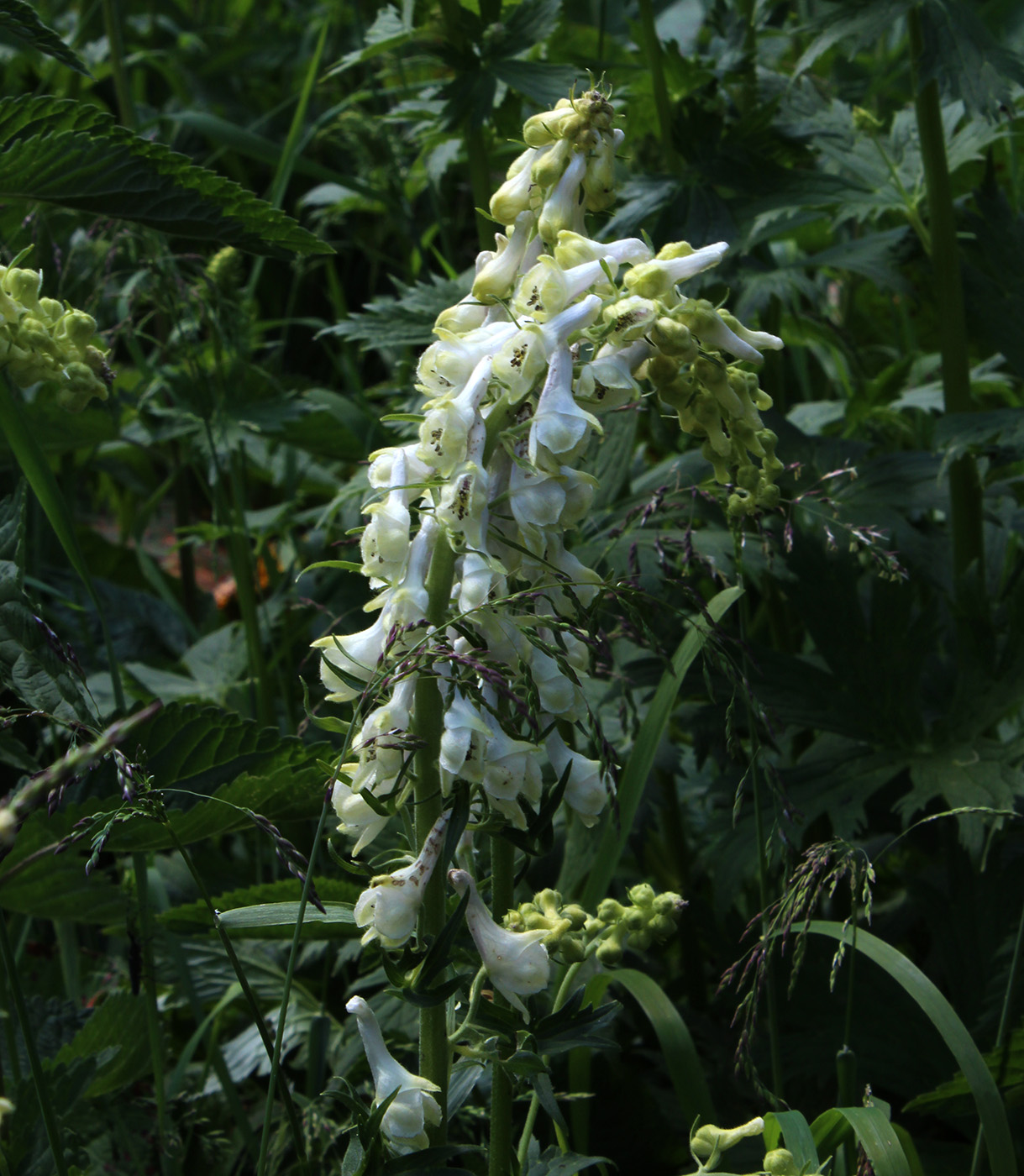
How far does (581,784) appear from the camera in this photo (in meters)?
0.73

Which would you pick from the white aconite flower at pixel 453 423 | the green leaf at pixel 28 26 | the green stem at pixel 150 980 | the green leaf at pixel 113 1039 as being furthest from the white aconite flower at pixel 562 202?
the green leaf at pixel 113 1039

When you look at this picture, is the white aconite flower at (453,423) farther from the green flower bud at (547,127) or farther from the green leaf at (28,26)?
the green leaf at (28,26)

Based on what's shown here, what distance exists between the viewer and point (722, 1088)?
1367 mm

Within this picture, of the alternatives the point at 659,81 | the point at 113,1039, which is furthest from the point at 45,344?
the point at 659,81

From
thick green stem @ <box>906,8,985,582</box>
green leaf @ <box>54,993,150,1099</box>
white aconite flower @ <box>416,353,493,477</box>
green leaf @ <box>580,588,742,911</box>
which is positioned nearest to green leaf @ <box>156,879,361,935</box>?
green leaf @ <box>54,993,150,1099</box>

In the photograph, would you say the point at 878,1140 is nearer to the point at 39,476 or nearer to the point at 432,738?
the point at 432,738

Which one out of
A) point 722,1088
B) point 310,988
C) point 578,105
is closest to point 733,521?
point 578,105

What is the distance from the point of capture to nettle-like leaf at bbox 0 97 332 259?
2.95 ft

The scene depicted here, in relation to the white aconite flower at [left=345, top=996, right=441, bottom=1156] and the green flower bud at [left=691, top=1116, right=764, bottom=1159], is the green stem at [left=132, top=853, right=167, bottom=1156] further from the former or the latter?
the green flower bud at [left=691, top=1116, right=764, bottom=1159]

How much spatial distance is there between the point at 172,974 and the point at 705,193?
1.30m

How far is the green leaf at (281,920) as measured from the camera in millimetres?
735

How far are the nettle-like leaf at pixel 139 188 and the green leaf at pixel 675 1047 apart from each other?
0.65 metres

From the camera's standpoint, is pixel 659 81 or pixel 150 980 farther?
pixel 659 81

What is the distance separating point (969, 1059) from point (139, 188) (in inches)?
36.4
